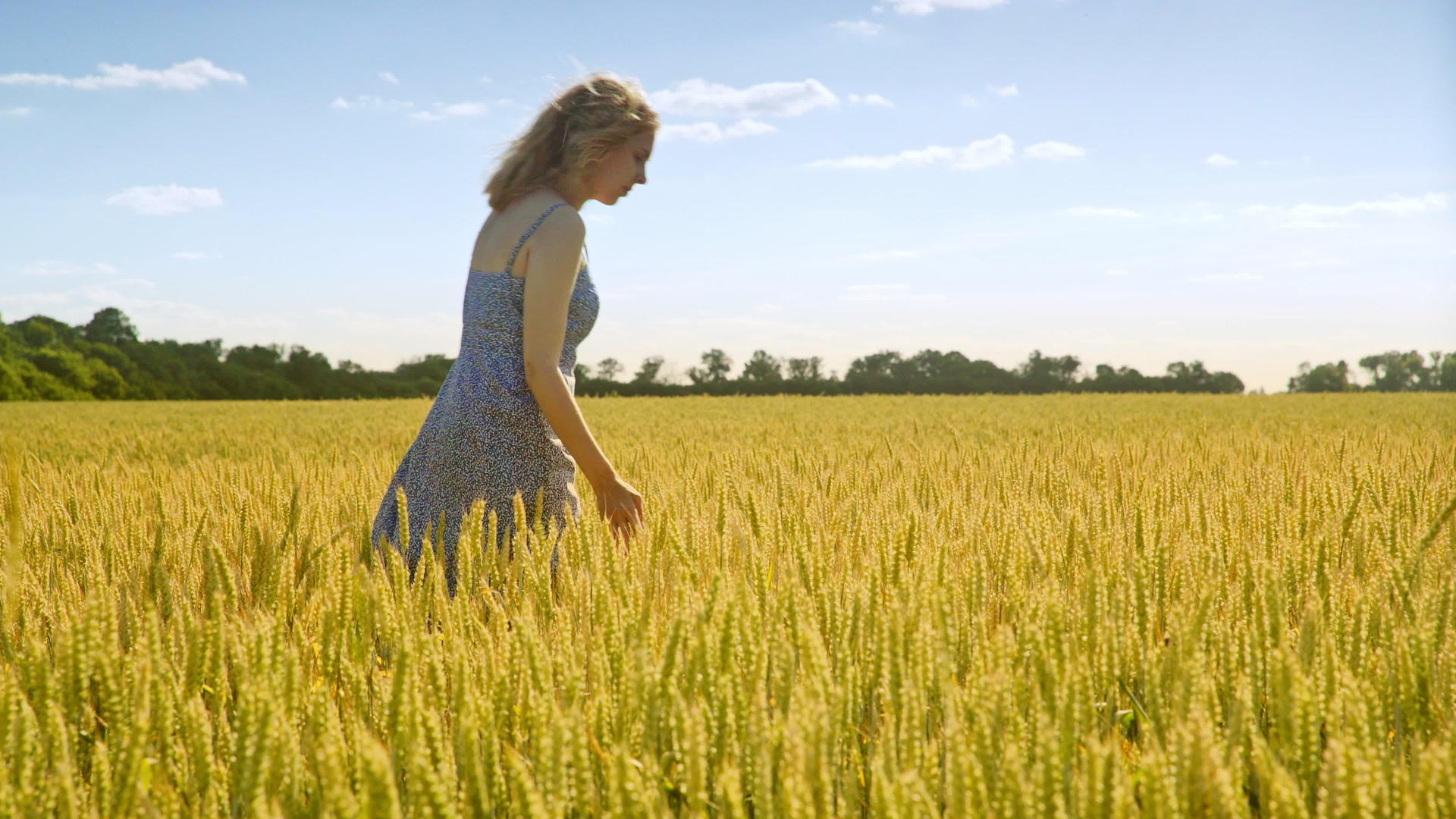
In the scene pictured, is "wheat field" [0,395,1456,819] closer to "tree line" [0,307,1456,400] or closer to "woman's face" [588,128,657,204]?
"woman's face" [588,128,657,204]

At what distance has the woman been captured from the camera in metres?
2.41

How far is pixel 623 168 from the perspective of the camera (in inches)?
98.7

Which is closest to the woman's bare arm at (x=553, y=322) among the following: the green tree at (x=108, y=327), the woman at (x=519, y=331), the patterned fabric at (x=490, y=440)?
the woman at (x=519, y=331)

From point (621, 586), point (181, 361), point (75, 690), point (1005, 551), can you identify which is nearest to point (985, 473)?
point (1005, 551)

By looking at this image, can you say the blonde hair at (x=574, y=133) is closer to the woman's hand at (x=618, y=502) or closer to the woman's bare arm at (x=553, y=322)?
the woman's bare arm at (x=553, y=322)

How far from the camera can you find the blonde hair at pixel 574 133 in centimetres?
242

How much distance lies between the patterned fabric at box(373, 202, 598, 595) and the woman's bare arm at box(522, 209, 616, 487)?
0.14 metres

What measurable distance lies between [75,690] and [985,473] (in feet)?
9.31

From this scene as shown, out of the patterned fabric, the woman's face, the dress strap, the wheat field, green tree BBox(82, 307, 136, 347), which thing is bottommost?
the wheat field

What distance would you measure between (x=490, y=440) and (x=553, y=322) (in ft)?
1.33

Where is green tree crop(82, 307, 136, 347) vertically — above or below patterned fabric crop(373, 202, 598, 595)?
above

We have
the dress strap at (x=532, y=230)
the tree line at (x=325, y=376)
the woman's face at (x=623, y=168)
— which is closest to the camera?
the dress strap at (x=532, y=230)

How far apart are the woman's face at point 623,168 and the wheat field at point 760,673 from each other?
3.15ft

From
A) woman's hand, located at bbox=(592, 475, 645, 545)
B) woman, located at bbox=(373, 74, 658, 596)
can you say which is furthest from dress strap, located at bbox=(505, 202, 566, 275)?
woman's hand, located at bbox=(592, 475, 645, 545)
